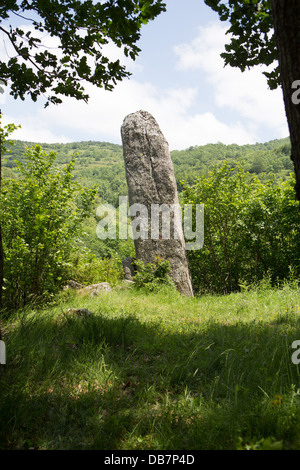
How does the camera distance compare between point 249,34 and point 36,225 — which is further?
point 36,225

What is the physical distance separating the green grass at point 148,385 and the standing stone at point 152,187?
4439 millimetres

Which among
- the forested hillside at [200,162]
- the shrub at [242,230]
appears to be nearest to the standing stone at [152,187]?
the shrub at [242,230]

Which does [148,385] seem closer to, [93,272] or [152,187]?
[93,272]

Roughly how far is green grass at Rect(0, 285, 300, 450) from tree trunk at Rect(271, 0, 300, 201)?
151 centimetres

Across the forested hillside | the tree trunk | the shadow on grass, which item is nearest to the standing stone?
the shadow on grass

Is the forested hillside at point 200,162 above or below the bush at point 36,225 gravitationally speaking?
above

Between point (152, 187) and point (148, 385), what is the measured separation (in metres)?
7.06

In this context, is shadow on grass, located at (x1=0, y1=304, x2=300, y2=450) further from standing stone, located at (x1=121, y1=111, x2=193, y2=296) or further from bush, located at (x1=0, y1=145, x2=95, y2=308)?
standing stone, located at (x1=121, y1=111, x2=193, y2=296)

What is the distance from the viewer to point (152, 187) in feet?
29.6

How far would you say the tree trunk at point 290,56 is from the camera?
1.75 metres

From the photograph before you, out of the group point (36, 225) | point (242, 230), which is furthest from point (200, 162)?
point (36, 225)
